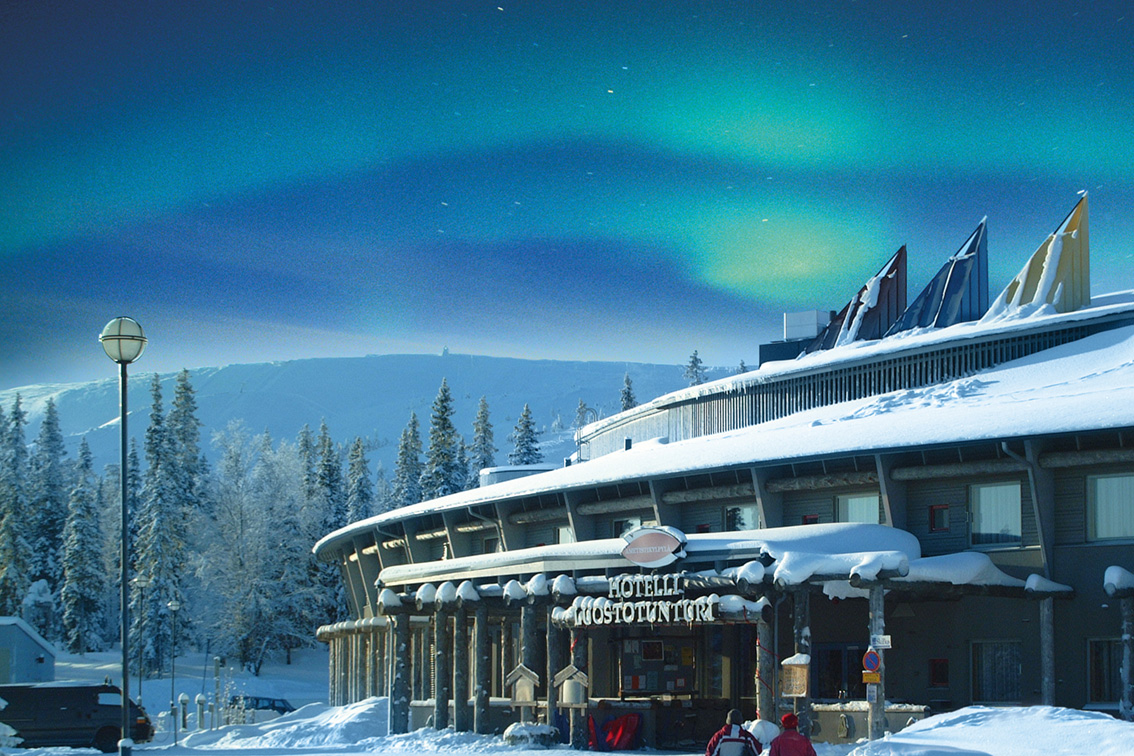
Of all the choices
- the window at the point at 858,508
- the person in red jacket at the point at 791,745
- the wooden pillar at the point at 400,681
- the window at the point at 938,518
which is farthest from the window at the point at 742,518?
the person in red jacket at the point at 791,745

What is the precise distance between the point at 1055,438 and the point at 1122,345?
578cm

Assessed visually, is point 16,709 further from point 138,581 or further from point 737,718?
point 138,581

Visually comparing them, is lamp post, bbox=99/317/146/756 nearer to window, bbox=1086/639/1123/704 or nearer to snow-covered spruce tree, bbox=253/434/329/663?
window, bbox=1086/639/1123/704

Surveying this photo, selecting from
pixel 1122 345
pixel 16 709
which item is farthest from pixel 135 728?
pixel 1122 345

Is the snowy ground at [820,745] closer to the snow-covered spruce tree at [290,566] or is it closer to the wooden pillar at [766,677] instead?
the wooden pillar at [766,677]

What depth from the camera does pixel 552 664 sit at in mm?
30219

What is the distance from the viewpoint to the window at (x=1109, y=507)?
27500mm

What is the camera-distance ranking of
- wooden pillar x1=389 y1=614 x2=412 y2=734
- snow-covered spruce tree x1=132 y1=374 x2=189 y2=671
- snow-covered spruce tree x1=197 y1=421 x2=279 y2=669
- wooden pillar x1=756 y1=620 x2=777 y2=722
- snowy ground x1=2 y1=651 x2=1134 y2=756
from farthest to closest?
snow-covered spruce tree x1=197 y1=421 x2=279 y2=669 < snow-covered spruce tree x1=132 y1=374 x2=189 y2=671 < wooden pillar x1=389 y1=614 x2=412 y2=734 < wooden pillar x1=756 y1=620 x2=777 y2=722 < snowy ground x1=2 y1=651 x2=1134 y2=756

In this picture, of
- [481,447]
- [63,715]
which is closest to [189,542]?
[481,447]

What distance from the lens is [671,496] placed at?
34.9 m

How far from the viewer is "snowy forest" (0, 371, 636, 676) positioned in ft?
280

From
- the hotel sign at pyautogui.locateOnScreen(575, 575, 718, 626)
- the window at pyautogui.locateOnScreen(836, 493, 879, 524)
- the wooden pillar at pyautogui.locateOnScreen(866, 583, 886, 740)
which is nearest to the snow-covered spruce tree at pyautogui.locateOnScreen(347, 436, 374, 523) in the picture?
the window at pyautogui.locateOnScreen(836, 493, 879, 524)

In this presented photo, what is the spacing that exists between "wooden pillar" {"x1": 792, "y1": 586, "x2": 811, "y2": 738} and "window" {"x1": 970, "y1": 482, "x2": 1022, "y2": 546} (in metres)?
6.02

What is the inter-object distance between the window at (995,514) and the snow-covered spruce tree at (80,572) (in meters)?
74.2
